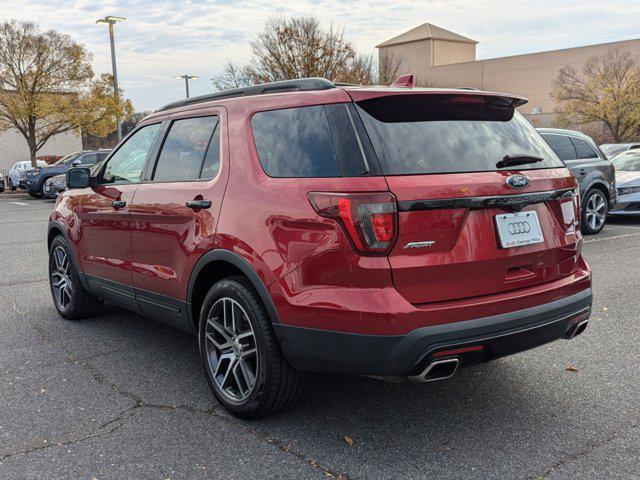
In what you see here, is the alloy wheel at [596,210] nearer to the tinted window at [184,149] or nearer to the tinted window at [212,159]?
the tinted window at [184,149]

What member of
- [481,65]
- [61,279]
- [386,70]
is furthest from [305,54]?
[481,65]

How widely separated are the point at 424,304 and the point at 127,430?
175cm

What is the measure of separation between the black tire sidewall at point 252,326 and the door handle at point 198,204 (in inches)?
18.1

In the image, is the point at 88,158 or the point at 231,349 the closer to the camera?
the point at 231,349

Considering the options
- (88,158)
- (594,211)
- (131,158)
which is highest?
(88,158)

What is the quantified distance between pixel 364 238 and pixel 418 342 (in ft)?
1.72

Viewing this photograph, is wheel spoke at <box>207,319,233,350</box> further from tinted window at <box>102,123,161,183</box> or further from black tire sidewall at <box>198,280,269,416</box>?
tinted window at <box>102,123,161,183</box>

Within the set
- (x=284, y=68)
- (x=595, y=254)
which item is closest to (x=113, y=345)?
(x=595, y=254)

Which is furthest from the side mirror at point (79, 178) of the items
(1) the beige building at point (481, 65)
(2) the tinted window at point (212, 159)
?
(1) the beige building at point (481, 65)

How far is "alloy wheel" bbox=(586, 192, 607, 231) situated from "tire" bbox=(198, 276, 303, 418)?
28.0 feet

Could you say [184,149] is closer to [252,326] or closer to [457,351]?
[252,326]

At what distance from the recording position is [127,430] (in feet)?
11.0

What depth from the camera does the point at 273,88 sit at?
3.57 meters

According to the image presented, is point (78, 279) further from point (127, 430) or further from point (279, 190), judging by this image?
point (279, 190)
